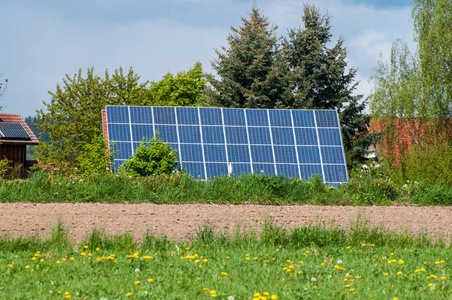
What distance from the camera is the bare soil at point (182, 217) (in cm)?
941

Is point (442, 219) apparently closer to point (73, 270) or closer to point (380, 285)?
point (380, 285)

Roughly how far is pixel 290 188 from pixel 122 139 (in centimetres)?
672

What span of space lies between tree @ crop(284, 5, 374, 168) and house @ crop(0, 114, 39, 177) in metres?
18.3

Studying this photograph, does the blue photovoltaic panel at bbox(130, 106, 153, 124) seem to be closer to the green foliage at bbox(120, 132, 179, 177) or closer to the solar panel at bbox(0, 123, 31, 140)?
the green foliage at bbox(120, 132, 179, 177)

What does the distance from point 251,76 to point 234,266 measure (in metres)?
23.3

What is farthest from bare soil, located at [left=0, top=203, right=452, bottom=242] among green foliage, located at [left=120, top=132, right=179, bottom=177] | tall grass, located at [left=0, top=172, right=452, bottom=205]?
green foliage, located at [left=120, top=132, right=179, bottom=177]

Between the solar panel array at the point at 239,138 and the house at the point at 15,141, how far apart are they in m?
19.5

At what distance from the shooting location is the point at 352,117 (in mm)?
29078

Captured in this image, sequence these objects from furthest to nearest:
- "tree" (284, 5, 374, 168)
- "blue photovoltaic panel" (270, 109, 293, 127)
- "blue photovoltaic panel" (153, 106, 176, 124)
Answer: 1. "tree" (284, 5, 374, 168)
2. "blue photovoltaic panel" (270, 109, 293, 127)
3. "blue photovoltaic panel" (153, 106, 176, 124)

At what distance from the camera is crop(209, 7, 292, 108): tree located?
95.9 feet

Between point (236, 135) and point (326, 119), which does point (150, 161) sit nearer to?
point (236, 135)

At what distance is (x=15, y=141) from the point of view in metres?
35.8

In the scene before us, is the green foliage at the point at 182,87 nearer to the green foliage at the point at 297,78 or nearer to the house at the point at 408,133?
the green foliage at the point at 297,78

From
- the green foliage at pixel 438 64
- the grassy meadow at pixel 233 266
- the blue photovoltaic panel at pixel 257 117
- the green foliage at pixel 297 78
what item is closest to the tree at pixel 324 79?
the green foliage at pixel 297 78
